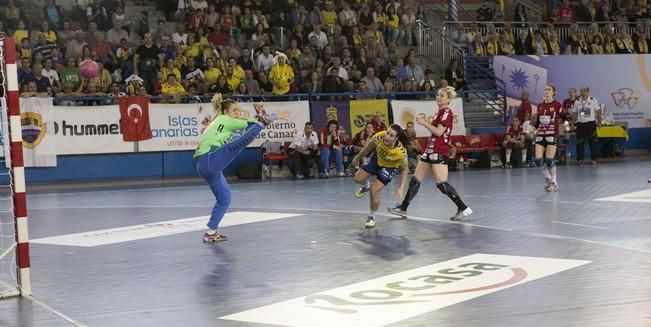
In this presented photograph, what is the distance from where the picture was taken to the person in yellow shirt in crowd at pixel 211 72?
26.4 meters

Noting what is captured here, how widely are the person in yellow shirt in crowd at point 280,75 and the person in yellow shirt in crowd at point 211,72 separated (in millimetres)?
1577

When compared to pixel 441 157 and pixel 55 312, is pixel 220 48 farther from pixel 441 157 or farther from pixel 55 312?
pixel 55 312

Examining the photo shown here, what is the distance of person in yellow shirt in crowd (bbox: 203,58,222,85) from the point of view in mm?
26406

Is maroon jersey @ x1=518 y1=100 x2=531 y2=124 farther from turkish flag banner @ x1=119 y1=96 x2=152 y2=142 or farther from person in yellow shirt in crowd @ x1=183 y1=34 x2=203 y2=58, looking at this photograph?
turkish flag banner @ x1=119 y1=96 x2=152 y2=142

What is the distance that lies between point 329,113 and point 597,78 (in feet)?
33.8

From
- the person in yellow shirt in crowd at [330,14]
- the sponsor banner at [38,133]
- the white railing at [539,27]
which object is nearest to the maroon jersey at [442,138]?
the sponsor banner at [38,133]

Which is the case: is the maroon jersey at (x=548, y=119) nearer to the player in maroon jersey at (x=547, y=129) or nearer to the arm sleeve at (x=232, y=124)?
the player in maroon jersey at (x=547, y=129)

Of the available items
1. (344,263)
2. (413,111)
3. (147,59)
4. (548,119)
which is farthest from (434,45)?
(344,263)

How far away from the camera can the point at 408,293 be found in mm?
9750

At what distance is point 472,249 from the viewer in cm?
1252

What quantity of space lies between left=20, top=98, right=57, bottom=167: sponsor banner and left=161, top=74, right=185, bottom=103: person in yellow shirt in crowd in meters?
3.00

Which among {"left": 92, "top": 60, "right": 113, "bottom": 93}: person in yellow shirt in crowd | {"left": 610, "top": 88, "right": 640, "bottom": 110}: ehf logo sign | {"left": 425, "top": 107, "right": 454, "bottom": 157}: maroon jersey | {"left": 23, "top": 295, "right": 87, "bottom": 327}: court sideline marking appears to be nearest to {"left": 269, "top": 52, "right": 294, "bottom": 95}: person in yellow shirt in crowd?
{"left": 92, "top": 60, "right": 113, "bottom": 93}: person in yellow shirt in crowd

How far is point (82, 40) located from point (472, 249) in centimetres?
1646

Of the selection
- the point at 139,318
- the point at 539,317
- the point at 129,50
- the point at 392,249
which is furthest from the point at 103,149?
the point at 539,317
